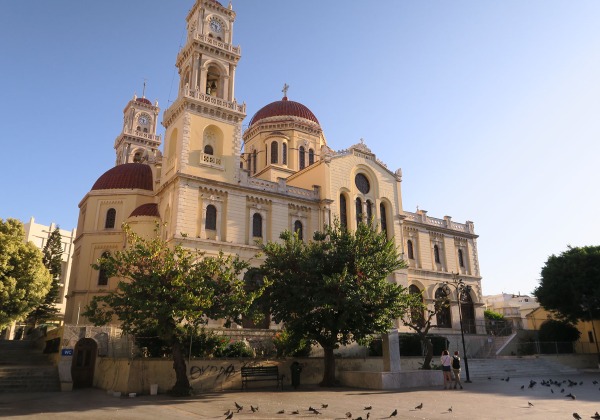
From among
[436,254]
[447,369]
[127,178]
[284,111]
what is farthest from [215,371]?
[284,111]

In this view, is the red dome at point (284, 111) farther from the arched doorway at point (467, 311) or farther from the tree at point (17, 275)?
the tree at point (17, 275)

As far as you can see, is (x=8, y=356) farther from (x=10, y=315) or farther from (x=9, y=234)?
(x=9, y=234)

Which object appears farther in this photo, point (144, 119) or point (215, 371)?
point (144, 119)

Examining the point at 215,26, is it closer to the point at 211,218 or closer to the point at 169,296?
the point at 211,218

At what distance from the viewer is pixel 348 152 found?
130ft

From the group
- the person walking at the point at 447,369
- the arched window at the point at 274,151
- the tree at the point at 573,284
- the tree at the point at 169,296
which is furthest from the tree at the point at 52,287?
the tree at the point at 573,284

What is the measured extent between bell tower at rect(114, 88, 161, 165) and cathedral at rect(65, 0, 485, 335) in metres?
11.0

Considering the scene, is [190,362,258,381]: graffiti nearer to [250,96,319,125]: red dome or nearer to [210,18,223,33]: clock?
[210,18,223,33]: clock

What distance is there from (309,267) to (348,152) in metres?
19.5

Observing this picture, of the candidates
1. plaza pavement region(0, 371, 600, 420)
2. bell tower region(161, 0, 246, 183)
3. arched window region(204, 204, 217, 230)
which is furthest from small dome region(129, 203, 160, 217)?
plaza pavement region(0, 371, 600, 420)

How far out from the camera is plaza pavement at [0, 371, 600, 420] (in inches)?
513

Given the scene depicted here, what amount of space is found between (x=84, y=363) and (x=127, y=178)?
1887cm

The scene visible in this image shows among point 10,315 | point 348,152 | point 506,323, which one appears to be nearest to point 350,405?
point 10,315

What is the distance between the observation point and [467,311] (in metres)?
42.8
